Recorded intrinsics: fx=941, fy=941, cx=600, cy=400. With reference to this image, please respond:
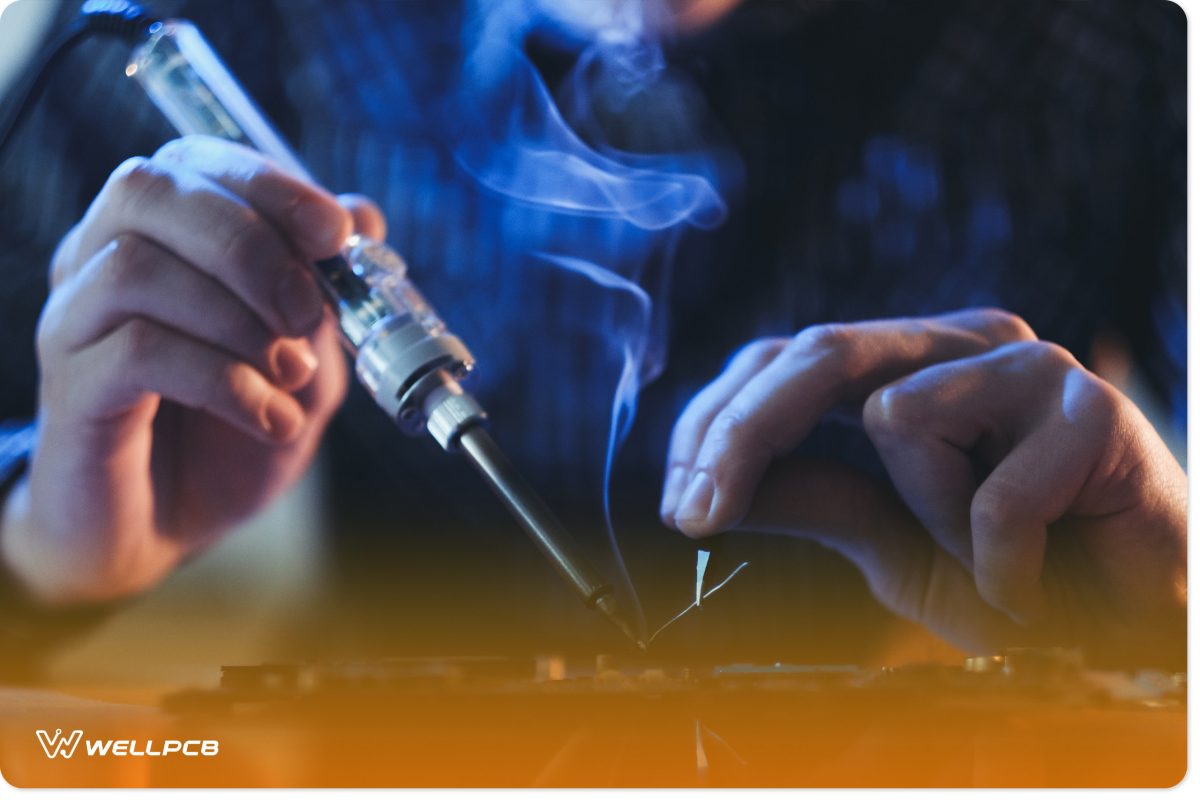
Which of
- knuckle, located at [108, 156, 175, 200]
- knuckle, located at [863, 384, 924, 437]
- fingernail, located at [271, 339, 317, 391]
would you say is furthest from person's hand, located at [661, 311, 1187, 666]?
knuckle, located at [108, 156, 175, 200]

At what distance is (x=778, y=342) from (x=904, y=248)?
92mm

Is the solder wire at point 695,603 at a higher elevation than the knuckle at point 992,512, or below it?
higher

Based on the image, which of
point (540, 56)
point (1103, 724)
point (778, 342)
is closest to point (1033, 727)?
point (1103, 724)

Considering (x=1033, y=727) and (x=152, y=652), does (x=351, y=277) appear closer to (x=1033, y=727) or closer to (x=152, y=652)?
(x=152, y=652)

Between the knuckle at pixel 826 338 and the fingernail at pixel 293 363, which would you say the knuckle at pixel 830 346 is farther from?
the fingernail at pixel 293 363

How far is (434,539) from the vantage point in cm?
52

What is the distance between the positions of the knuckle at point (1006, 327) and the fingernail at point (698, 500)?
0.18 m

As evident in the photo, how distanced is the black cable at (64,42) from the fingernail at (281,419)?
240mm

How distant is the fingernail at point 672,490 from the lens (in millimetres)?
510

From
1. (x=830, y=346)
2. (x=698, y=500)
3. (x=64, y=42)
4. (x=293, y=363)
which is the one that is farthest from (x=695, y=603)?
(x=64, y=42)

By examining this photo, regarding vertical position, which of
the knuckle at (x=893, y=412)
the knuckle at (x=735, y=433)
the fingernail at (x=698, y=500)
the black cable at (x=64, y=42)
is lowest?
the knuckle at (x=893, y=412)

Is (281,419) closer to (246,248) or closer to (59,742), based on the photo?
(246,248)

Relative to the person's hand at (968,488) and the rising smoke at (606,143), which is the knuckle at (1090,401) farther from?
the rising smoke at (606,143)

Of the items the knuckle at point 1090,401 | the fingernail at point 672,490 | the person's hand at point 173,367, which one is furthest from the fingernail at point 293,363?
the knuckle at point 1090,401
